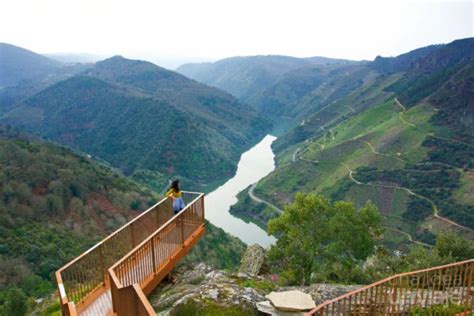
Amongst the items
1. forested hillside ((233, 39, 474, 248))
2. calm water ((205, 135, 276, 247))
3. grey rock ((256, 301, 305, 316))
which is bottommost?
calm water ((205, 135, 276, 247))

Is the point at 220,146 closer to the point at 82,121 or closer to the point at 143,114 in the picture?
the point at 143,114

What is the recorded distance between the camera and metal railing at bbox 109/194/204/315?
560 cm

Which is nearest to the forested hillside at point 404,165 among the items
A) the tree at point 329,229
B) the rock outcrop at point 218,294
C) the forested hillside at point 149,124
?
the forested hillside at point 149,124

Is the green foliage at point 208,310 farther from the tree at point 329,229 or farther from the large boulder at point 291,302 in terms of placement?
the tree at point 329,229

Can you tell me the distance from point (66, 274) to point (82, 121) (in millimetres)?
123422

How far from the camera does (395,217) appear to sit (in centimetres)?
5753

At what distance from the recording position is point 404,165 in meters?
67.0

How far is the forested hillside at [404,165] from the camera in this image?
181 feet

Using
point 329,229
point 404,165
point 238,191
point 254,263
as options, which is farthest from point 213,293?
point 238,191

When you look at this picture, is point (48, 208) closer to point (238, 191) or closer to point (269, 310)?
point (269, 310)

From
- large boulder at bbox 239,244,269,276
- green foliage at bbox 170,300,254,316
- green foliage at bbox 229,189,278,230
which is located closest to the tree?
large boulder at bbox 239,244,269,276

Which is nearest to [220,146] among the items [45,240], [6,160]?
[6,160]

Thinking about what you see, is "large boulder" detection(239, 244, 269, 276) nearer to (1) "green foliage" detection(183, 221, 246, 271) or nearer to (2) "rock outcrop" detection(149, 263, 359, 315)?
(2) "rock outcrop" detection(149, 263, 359, 315)

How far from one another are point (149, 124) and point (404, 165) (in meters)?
71.3
